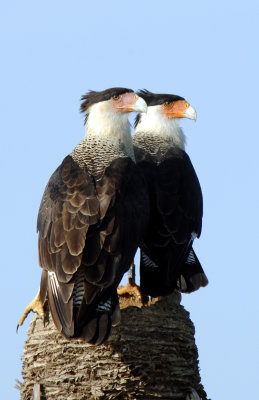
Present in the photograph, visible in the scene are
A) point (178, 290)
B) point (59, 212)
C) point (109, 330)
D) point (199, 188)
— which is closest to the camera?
point (109, 330)

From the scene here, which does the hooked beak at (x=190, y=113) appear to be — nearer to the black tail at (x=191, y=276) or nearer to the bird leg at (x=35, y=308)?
the black tail at (x=191, y=276)

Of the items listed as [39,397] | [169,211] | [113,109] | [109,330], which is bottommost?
[39,397]

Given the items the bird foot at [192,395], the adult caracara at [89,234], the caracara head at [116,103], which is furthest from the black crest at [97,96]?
the bird foot at [192,395]

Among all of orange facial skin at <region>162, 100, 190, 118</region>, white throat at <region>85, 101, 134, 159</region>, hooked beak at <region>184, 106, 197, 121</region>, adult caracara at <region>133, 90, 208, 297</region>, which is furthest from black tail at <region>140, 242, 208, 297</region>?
orange facial skin at <region>162, 100, 190, 118</region>

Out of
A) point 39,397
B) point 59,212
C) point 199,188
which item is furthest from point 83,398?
point 199,188

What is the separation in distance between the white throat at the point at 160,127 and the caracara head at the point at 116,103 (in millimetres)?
963

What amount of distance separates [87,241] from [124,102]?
218 cm

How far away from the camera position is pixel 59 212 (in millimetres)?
8609

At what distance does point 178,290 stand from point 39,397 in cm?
190

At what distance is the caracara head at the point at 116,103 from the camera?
9906mm

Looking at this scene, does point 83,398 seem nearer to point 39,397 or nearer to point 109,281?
point 39,397

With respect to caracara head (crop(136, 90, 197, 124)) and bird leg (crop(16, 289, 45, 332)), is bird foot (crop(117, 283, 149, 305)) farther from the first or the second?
caracara head (crop(136, 90, 197, 124))

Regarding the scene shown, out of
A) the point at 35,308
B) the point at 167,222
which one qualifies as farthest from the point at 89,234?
the point at 167,222

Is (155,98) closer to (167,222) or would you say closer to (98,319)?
(167,222)
